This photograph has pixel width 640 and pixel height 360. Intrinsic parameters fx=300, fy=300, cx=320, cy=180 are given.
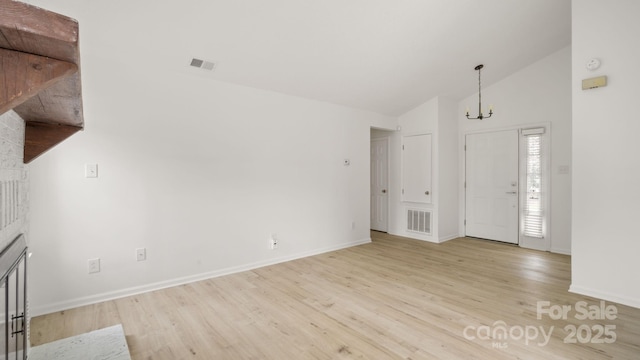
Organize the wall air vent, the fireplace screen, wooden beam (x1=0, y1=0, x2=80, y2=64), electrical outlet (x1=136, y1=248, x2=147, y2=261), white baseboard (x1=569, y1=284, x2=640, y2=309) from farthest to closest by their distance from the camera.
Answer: the wall air vent
electrical outlet (x1=136, y1=248, x2=147, y2=261)
white baseboard (x1=569, y1=284, x2=640, y2=309)
the fireplace screen
wooden beam (x1=0, y1=0, x2=80, y2=64)

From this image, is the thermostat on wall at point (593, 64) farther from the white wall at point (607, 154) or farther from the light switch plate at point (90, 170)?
the light switch plate at point (90, 170)

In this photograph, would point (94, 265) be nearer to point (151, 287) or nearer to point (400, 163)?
point (151, 287)

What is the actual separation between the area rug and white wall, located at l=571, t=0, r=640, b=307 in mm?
4240

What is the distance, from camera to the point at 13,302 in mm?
1180

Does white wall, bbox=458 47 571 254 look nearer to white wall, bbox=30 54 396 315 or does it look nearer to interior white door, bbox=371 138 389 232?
interior white door, bbox=371 138 389 232

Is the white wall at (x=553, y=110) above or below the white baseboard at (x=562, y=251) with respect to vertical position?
above

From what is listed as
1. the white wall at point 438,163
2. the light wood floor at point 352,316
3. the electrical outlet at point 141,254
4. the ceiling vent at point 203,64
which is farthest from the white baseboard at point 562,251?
the electrical outlet at point 141,254

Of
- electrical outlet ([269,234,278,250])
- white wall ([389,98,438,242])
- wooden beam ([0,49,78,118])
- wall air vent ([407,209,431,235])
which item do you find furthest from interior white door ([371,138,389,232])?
wooden beam ([0,49,78,118])

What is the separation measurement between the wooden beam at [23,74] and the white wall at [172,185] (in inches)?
105

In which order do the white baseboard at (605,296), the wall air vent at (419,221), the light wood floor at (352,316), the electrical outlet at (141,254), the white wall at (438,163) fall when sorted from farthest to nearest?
the wall air vent at (419,221) → the white wall at (438,163) → the electrical outlet at (141,254) → the white baseboard at (605,296) → the light wood floor at (352,316)

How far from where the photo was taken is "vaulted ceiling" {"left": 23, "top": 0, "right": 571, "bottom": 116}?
2.69 metres

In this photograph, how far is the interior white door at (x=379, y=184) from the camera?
250 inches

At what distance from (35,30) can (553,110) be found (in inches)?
240

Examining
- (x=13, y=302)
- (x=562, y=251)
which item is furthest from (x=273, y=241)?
(x=562, y=251)
